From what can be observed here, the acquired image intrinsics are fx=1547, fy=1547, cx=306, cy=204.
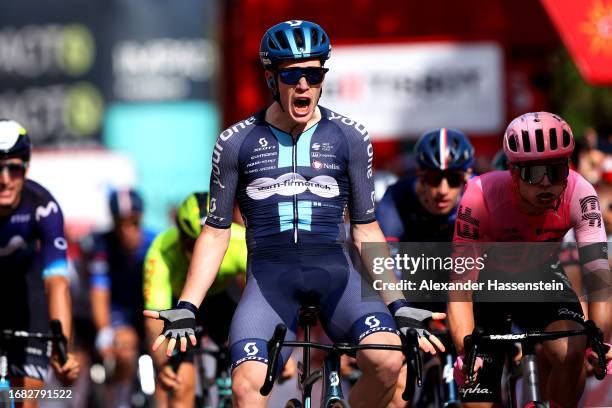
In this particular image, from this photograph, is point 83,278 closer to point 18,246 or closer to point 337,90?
point 18,246

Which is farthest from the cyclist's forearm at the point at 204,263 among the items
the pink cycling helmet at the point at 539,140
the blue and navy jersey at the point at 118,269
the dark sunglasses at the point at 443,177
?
the blue and navy jersey at the point at 118,269

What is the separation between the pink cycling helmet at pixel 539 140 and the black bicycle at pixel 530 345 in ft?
3.16

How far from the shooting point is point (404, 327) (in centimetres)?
802

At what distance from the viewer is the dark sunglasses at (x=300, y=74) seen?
27.2ft

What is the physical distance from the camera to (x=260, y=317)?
8.05 metres

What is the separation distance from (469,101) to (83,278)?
31.3ft

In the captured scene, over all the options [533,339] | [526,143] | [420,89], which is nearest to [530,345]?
[533,339]

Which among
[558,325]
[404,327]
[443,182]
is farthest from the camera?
[443,182]

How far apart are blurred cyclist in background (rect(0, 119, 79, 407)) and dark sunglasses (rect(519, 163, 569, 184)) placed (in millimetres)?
3008

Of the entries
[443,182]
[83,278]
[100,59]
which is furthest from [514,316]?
[100,59]

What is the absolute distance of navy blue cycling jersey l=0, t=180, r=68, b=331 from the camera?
984cm

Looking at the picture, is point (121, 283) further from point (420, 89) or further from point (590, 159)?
point (420, 89)

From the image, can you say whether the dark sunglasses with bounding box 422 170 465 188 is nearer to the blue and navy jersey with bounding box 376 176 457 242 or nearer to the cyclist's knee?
the blue and navy jersey with bounding box 376 176 457 242

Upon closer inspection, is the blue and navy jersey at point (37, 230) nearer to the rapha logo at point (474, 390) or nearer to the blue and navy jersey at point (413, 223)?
the blue and navy jersey at point (413, 223)
